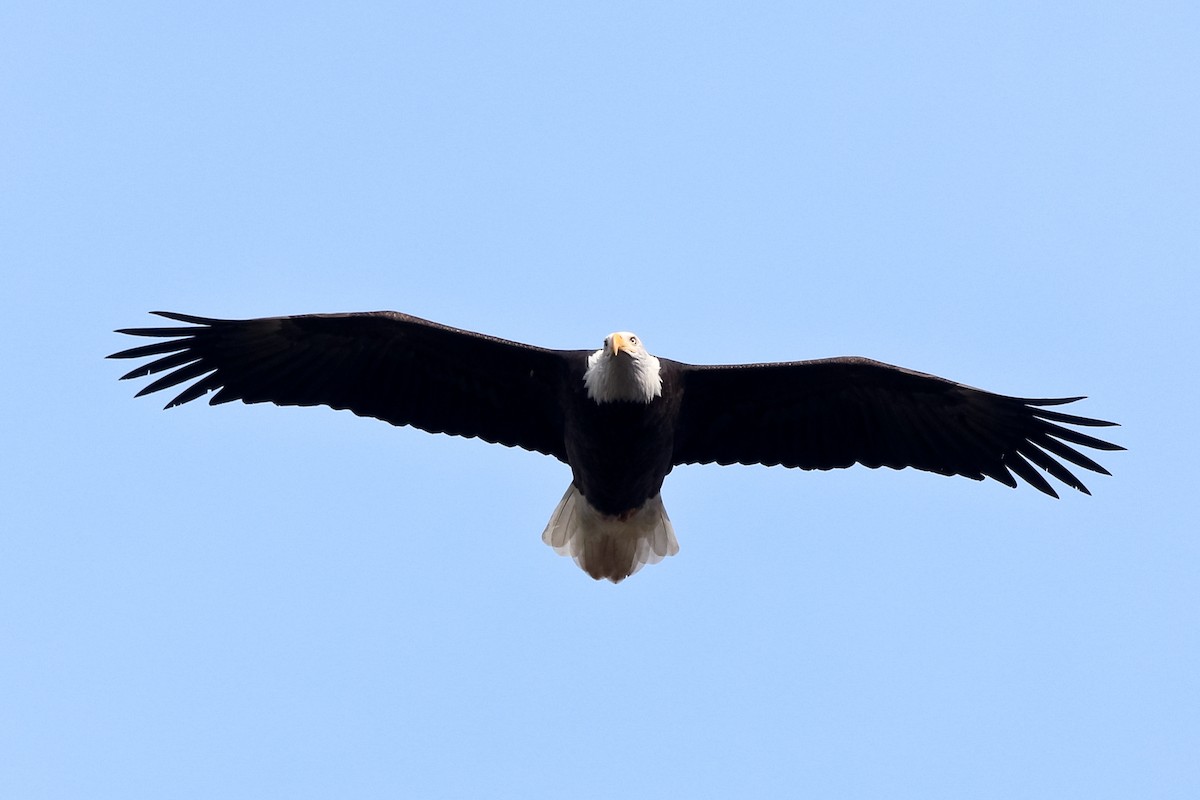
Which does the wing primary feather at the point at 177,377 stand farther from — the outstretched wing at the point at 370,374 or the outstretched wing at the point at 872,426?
the outstretched wing at the point at 872,426

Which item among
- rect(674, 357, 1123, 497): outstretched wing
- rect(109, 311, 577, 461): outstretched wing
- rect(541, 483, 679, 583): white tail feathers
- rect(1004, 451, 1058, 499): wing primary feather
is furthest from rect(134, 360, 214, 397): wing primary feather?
rect(1004, 451, 1058, 499): wing primary feather

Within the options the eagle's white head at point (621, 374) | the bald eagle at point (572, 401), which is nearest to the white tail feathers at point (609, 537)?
the bald eagle at point (572, 401)

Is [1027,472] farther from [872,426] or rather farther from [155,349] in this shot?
[155,349]

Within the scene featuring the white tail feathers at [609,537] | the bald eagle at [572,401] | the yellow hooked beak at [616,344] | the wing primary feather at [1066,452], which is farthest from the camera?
the white tail feathers at [609,537]

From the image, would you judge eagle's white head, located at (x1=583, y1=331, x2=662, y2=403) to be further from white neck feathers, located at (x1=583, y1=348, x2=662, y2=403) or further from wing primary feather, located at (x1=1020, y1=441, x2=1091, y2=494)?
wing primary feather, located at (x1=1020, y1=441, x2=1091, y2=494)

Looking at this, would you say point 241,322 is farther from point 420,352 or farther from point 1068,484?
point 1068,484

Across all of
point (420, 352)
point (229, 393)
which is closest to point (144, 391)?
point (229, 393)

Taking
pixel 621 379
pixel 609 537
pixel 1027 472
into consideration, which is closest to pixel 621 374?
pixel 621 379
